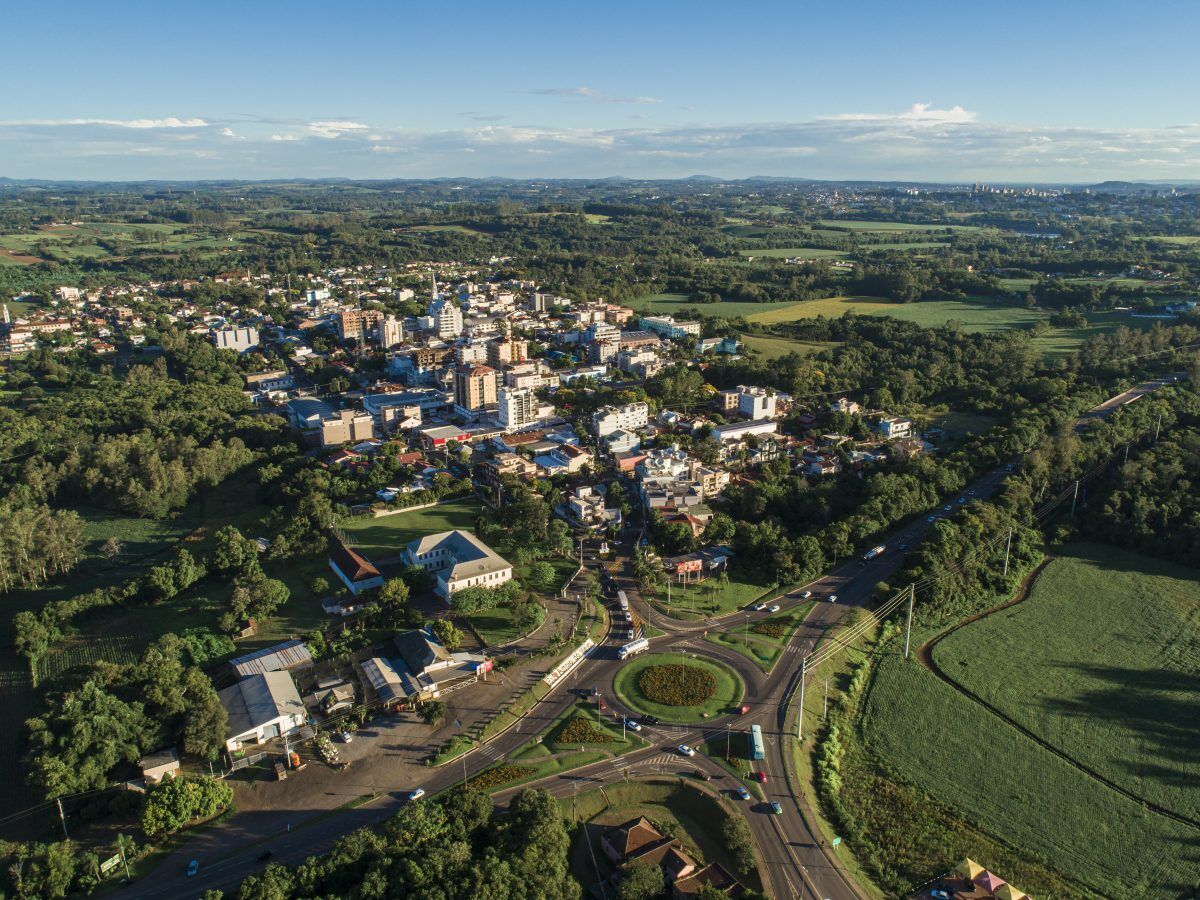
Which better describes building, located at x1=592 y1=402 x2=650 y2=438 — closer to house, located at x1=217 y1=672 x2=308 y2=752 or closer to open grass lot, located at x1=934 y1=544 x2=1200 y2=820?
open grass lot, located at x1=934 y1=544 x2=1200 y2=820

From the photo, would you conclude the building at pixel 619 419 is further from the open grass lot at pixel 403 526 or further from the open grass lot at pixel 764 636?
the open grass lot at pixel 764 636

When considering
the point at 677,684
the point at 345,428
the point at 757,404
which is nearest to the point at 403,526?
the point at 345,428

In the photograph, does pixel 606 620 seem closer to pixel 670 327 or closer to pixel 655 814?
pixel 655 814

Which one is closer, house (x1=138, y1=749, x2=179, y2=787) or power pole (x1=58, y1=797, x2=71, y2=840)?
power pole (x1=58, y1=797, x2=71, y2=840)

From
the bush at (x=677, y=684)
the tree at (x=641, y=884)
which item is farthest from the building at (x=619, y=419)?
the tree at (x=641, y=884)

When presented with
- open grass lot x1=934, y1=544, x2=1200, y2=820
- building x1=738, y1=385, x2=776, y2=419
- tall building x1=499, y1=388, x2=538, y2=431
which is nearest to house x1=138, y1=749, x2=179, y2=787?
open grass lot x1=934, y1=544, x2=1200, y2=820

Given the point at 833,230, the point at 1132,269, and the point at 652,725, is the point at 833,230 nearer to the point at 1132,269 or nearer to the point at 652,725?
the point at 1132,269
